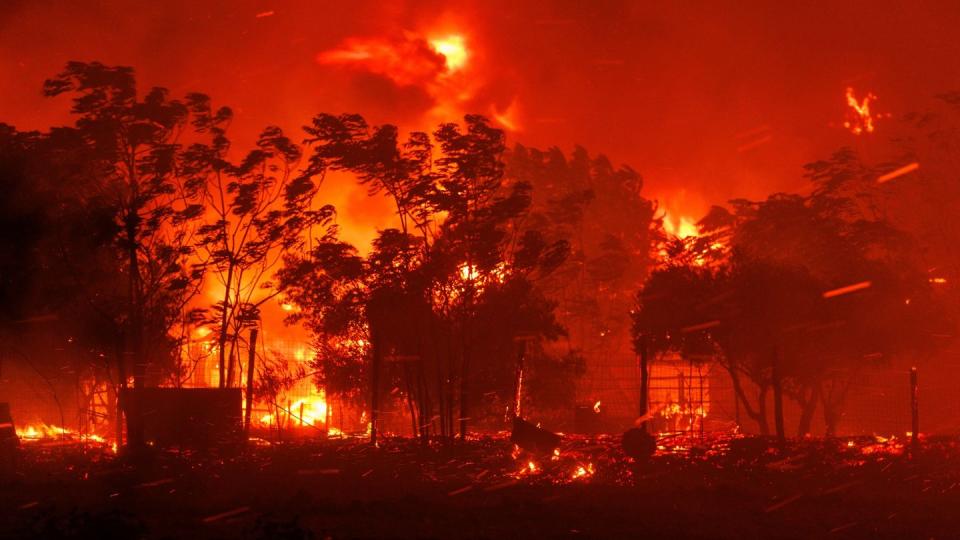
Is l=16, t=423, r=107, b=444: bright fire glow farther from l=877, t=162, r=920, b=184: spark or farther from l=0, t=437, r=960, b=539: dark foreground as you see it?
l=877, t=162, r=920, b=184: spark

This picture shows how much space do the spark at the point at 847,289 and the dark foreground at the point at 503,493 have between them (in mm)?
7138

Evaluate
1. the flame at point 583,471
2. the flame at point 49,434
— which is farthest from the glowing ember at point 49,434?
the flame at point 583,471

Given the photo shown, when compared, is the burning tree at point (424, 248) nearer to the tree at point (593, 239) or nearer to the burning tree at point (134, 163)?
the burning tree at point (134, 163)

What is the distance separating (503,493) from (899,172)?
35151 mm

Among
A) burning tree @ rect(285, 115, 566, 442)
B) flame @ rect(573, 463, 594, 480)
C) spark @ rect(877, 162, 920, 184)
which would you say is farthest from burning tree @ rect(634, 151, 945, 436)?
spark @ rect(877, 162, 920, 184)

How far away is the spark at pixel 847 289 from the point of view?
27.2 metres

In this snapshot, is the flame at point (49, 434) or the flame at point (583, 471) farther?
the flame at point (49, 434)

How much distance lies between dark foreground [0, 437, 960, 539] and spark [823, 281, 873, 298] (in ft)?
23.4

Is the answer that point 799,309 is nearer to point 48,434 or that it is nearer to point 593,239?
point 48,434

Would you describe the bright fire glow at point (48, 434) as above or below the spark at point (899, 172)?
below

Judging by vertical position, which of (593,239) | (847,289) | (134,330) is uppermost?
(593,239)

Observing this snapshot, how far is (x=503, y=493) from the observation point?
14.4 meters

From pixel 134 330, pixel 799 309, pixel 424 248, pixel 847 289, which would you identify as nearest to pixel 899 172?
pixel 847 289

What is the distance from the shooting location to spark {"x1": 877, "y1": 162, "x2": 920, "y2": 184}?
4157 centimetres
